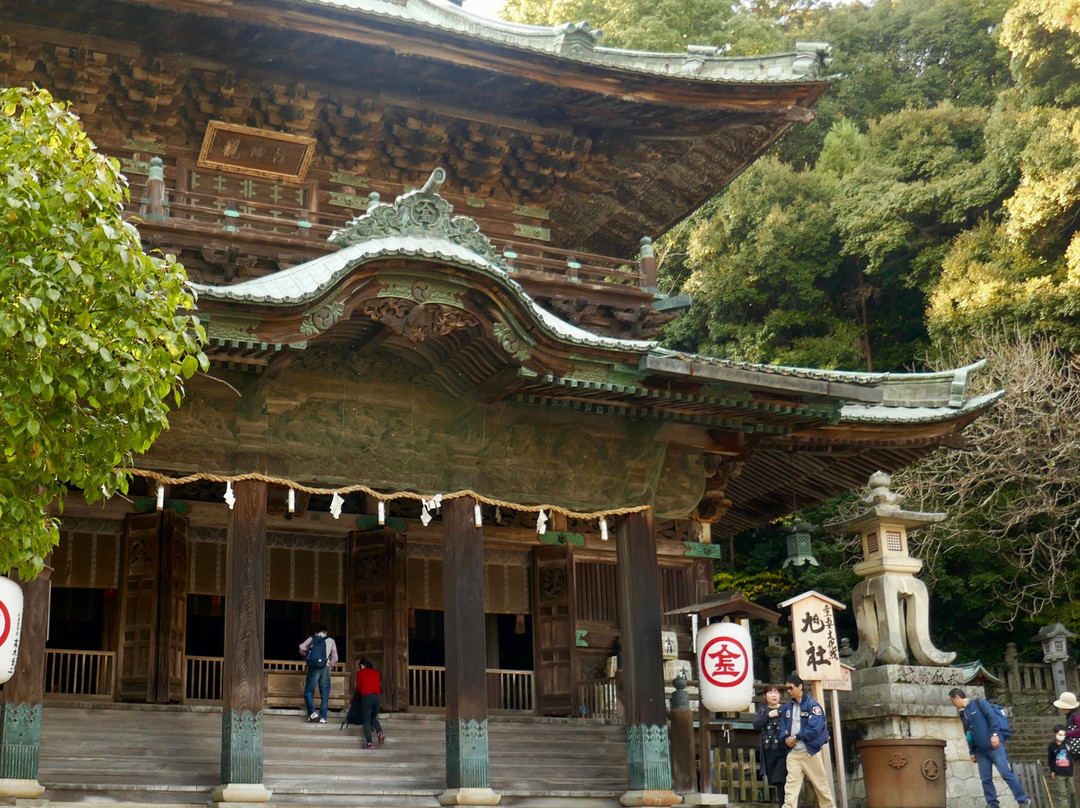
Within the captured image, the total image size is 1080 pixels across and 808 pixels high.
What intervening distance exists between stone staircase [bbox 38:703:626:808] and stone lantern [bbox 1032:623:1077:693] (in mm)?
12010

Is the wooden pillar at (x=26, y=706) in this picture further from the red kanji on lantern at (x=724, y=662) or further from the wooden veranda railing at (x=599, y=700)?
the wooden veranda railing at (x=599, y=700)

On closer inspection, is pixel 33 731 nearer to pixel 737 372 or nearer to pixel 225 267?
pixel 225 267

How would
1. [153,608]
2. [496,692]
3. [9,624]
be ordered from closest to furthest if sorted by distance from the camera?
[9,624], [153,608], [496,692]

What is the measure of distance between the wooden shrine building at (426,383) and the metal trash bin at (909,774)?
2167 mm

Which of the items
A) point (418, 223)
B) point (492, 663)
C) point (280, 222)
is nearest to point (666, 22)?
point (492, 663)

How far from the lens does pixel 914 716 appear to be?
1280 centimetres

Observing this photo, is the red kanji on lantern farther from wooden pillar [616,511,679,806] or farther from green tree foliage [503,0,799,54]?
green tree foliage [503,0,799,54]

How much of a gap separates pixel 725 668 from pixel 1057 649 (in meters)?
12.8

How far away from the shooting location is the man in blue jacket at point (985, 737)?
12109mm

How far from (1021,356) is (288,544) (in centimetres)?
1483

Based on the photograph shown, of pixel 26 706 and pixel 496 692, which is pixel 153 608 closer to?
pixel 26 706

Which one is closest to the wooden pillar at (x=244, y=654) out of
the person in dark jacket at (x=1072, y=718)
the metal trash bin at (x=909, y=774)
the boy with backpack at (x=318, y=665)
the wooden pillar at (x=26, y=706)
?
the wooden pillar at (x=26, y=706)

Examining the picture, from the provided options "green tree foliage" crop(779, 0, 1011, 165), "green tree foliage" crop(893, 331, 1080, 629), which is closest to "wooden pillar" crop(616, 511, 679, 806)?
"green tree foliage" crop(893, 331, 1080, 629)

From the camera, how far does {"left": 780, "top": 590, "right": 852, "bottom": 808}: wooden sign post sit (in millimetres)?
11945
